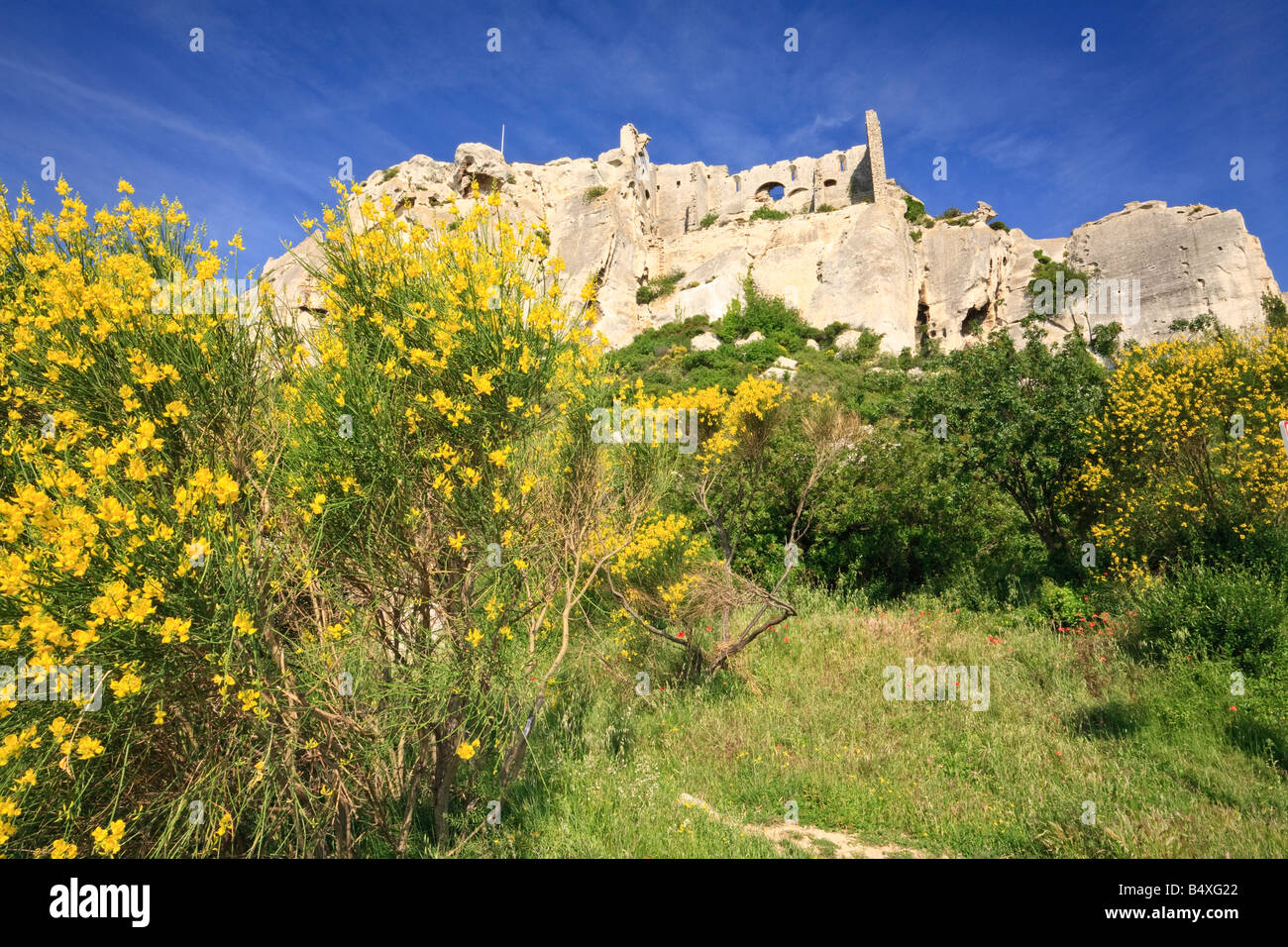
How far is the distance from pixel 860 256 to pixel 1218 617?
30289 millimetres

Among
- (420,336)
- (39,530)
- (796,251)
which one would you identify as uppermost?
(796,251)

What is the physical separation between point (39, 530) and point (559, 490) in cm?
302

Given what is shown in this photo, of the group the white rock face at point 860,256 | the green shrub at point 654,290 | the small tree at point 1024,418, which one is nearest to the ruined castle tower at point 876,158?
the white rock face at point 860,256

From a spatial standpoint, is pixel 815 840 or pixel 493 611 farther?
pixel 815 840

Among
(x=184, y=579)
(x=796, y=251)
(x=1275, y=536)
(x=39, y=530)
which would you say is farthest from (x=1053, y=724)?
(x=796, y=251)

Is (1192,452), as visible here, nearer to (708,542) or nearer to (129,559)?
(708,542)

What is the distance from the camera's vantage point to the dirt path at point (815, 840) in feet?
15.7

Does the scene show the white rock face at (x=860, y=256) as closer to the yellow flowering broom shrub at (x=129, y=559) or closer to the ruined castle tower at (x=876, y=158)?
the ruined castle tower at (x=876, y=158)

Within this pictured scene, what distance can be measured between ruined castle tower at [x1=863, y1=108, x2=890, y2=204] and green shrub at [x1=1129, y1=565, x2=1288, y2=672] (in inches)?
1402

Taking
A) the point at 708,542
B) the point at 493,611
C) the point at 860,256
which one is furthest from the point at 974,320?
the point at 493,611

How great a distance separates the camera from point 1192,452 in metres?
8.82

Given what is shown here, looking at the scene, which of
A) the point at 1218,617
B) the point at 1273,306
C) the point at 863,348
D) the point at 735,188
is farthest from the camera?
the point at 735,188

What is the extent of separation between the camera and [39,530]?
2.54 meters
